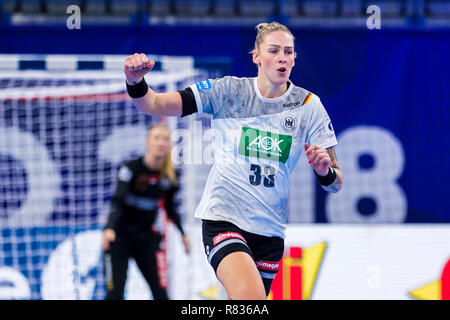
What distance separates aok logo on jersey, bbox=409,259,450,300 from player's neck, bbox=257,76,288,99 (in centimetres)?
408

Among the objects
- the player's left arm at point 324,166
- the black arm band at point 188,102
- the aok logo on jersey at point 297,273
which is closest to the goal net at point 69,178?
the aok logo on jersey at point 297,273

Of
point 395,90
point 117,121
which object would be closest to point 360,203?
point 395,90

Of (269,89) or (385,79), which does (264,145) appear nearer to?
(269,89)

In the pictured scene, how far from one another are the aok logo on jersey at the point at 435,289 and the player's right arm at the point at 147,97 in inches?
177

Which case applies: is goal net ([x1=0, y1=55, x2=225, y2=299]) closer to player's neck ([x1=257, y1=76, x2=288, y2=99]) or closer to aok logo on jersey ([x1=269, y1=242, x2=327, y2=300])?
aok logo on jersey ([x1=269, y1=242, x2=327, y2=300])

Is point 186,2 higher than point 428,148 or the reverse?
higher

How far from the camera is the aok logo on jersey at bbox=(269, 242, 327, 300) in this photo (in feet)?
22.5

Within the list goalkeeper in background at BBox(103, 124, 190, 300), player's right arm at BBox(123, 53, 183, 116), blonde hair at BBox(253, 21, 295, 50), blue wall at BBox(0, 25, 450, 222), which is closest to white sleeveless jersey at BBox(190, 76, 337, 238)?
player's right arm at BBox(123, 53, 183, 116)

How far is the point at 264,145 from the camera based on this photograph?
4.11 meters

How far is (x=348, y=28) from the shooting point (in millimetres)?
8062

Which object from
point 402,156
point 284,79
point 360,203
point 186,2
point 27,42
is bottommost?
point 360,203

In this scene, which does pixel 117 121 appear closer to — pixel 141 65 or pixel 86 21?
pixel 86 21
